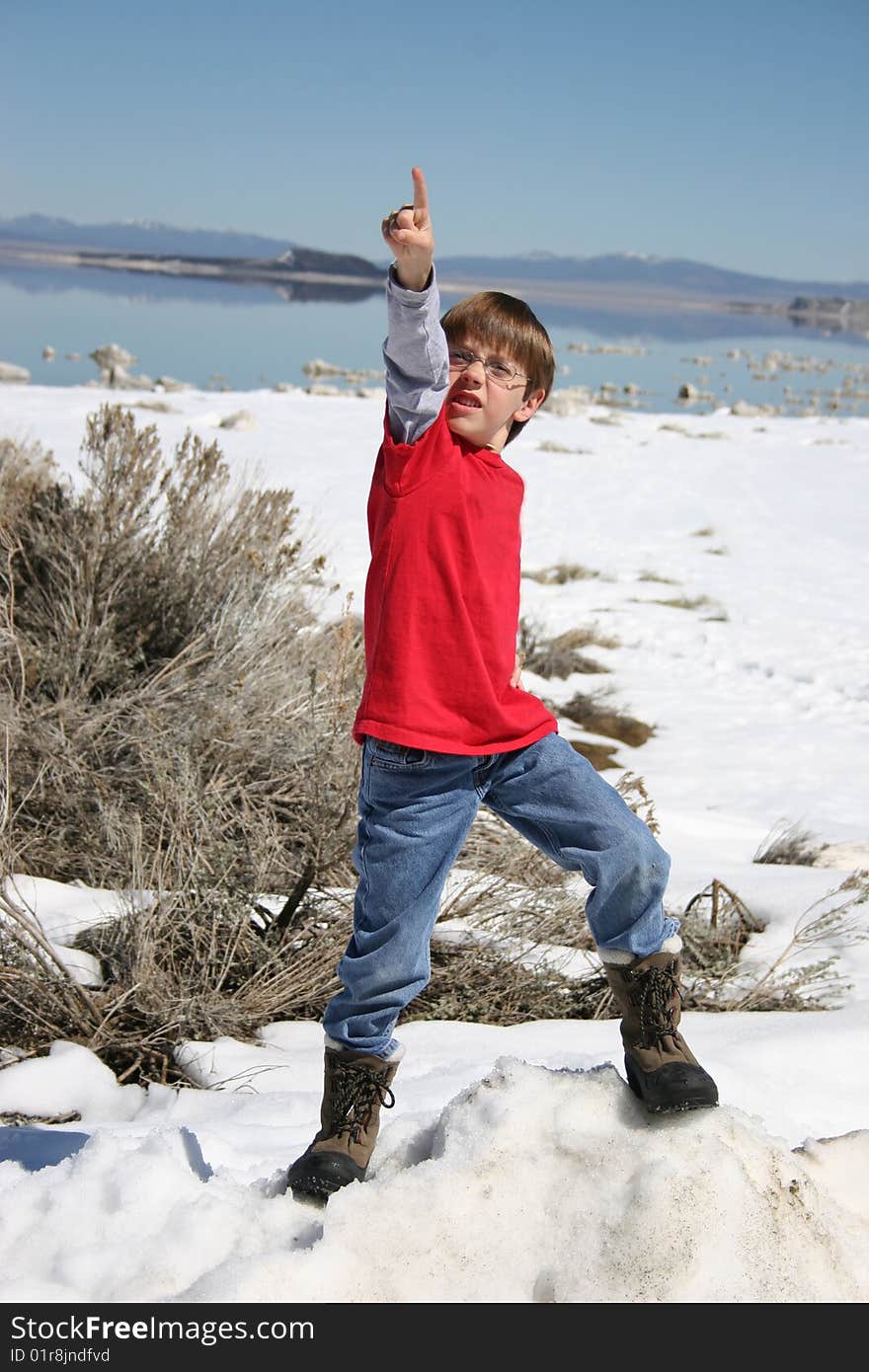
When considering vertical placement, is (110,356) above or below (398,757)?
→ below

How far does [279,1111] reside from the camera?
99.8 inches

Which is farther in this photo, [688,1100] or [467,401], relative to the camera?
[467,401]

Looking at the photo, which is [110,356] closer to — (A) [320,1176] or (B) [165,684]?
(B) [165,684]

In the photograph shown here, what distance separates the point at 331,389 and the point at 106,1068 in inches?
827

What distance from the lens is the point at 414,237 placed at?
1.91m

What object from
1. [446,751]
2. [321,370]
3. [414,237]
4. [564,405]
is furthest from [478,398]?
[321,370]

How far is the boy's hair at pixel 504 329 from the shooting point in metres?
2.12

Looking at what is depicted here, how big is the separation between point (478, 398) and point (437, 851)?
775 millimetres

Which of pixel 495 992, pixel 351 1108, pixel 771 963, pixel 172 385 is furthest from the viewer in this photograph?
pixel 172 385

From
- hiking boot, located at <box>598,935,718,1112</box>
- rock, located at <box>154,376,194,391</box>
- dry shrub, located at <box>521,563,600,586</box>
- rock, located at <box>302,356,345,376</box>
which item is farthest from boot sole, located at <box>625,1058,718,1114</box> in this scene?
rock, located at <box>302,356,345,376</box>

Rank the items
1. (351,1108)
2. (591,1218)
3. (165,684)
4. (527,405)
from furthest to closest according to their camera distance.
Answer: (165,684) < (527,405) < (351,1108) < (591,1218)

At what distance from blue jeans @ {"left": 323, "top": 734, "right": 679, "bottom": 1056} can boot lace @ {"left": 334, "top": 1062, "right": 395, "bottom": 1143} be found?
42mm

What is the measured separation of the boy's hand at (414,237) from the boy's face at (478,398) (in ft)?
0.63

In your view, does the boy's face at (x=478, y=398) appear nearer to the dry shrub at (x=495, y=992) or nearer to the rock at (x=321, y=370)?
the dry shrub at (x=495, y=992)
